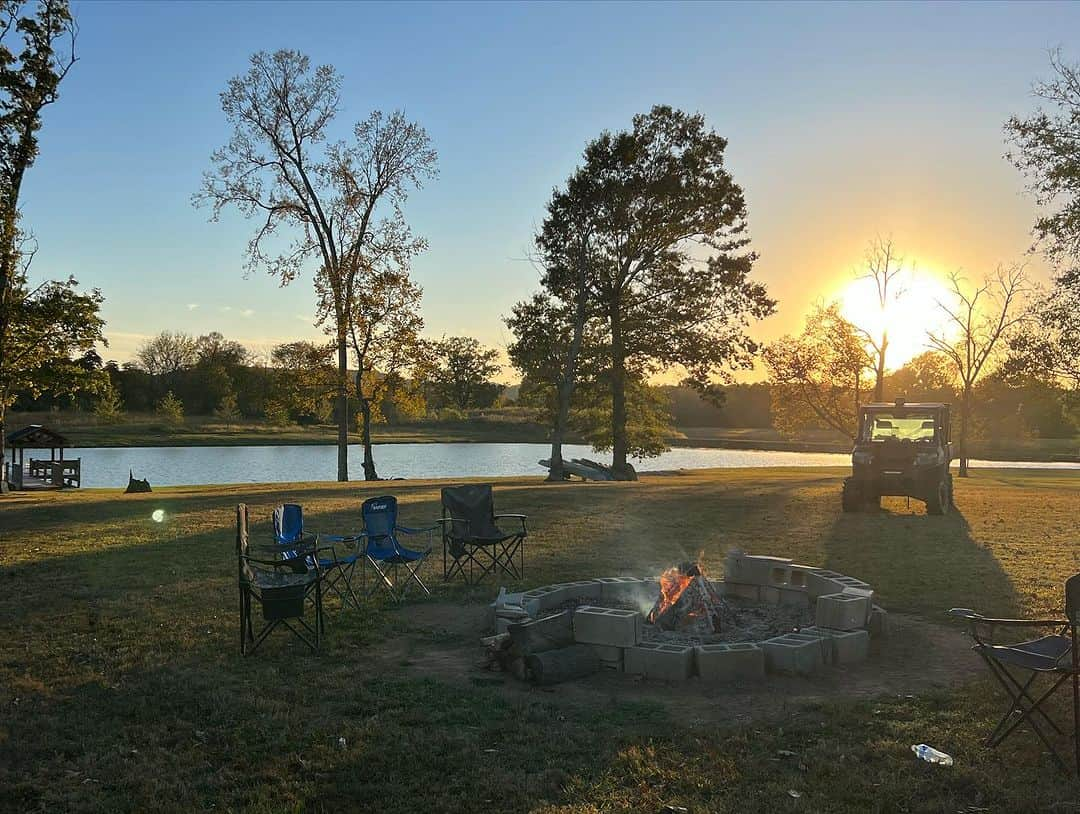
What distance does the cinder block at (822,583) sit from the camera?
6465 mm

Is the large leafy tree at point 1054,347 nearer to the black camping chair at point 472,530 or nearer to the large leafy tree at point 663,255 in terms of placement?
the large leafy tree at point 663,255

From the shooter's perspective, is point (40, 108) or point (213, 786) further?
point (40, 108)

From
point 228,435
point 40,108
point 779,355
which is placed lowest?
point 228,435

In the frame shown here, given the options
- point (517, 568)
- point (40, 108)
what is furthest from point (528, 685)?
point (40, 108)

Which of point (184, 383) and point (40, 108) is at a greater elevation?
point (40, 108)

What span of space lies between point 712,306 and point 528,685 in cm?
2015

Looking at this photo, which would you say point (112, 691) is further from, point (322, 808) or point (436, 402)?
point (436, 402)

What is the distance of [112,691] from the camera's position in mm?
4836

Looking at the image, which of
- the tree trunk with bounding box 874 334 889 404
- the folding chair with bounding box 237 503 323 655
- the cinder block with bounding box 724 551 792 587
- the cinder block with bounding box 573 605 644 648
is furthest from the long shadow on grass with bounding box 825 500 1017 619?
the tree trunk with bounding box 874 334 889 404

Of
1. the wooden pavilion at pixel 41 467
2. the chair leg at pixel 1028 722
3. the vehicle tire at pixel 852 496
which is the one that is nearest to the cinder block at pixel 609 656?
the chair leg at pixel 1028 722

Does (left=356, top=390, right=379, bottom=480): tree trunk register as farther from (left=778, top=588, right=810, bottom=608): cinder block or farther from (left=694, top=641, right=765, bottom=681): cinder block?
(left=694, top=641, right=765, bottom=681): cinder block

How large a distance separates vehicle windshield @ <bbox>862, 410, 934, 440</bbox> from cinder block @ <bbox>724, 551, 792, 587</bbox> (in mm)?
8172

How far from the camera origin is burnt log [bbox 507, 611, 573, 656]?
17.3ft

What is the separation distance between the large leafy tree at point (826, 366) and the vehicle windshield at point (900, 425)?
599 inches
